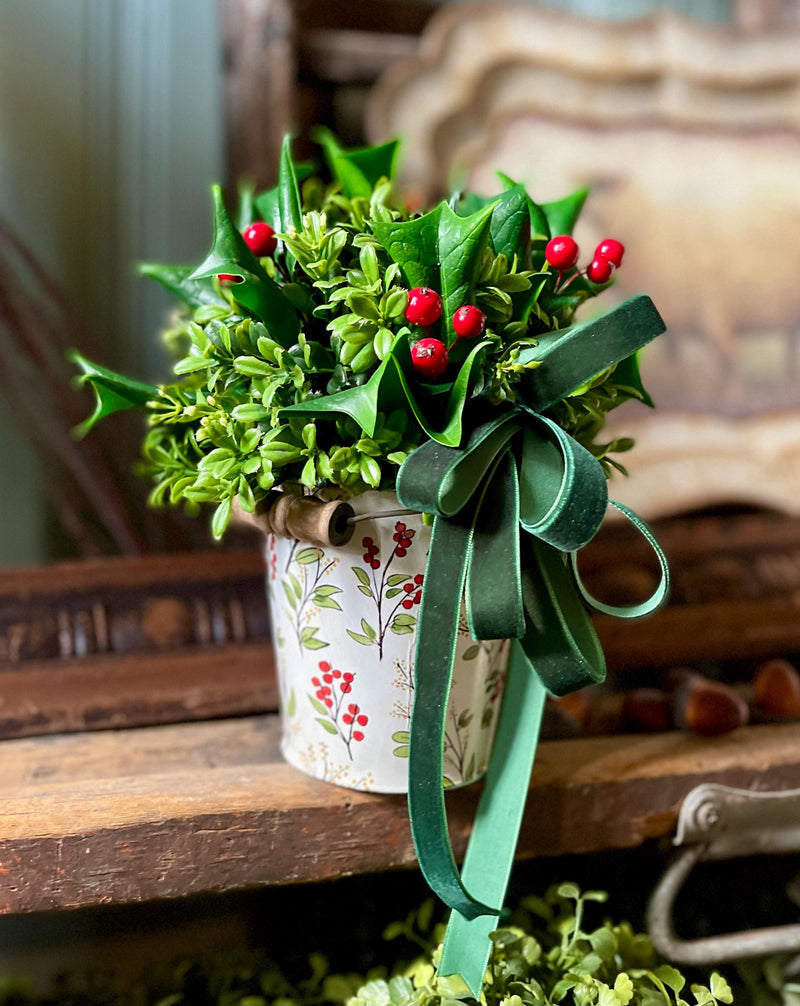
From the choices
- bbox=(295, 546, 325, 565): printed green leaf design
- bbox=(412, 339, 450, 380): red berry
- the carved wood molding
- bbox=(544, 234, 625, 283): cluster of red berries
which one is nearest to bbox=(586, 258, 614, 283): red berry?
bbox=(544, 234, 625, 283): cluster of red berries

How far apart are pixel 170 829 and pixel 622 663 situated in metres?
0.37

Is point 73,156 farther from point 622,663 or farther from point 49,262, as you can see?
point 622,663

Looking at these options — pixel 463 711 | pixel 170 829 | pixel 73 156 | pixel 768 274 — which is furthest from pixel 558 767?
pixel 73 156

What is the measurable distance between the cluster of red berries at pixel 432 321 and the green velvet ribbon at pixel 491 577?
0.13ft

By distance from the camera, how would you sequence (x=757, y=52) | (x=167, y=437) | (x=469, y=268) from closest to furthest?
(x=469, y=268)
(x=167, y=437)
(x=757, y=52)

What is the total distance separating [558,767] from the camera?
551 mm

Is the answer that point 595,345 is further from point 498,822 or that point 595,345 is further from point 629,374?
point 498,822

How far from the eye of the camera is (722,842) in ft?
1.83

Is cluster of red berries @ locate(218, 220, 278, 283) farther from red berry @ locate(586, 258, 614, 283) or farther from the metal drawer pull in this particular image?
the metal drawer pull

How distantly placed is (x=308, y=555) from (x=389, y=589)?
0.16ft

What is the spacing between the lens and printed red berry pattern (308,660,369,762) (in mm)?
479

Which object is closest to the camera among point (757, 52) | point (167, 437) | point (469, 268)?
point (469, 268)

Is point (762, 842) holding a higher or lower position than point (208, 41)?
lower

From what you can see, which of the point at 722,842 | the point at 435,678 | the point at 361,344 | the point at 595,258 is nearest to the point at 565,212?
the point at 595,258
